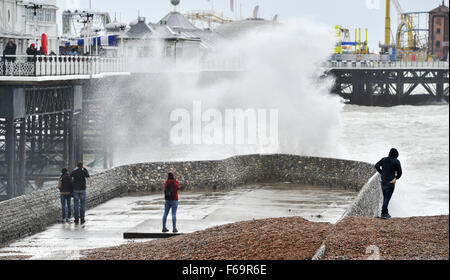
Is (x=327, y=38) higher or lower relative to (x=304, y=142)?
higher

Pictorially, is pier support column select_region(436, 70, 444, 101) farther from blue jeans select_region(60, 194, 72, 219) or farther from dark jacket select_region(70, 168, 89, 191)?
dark jacket select_region(70, 168, 89, 191)

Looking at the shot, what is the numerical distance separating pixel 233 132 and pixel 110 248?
1470 inches

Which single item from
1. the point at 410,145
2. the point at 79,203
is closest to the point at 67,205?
the point at 79,203

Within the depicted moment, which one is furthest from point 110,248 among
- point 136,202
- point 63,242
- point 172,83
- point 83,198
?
point 172,83

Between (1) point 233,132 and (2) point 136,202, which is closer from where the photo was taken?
(2) point 136,202

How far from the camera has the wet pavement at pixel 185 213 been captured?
16.8 m

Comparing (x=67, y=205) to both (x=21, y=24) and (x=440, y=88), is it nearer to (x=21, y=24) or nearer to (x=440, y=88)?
(x=21, y=24)

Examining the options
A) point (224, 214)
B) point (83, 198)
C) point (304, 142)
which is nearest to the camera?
point (83, 198)

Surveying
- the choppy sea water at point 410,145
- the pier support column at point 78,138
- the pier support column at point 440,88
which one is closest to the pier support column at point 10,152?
the pier support column at point 78,138

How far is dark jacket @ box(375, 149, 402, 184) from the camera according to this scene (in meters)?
14.6

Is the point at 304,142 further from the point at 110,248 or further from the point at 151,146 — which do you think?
the point at 110,248

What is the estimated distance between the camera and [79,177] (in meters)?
18.4

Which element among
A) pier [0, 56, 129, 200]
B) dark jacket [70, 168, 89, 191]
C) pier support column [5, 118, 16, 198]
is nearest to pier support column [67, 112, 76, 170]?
pier [0, 56, 129, 200]

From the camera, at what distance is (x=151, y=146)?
50.1 m
